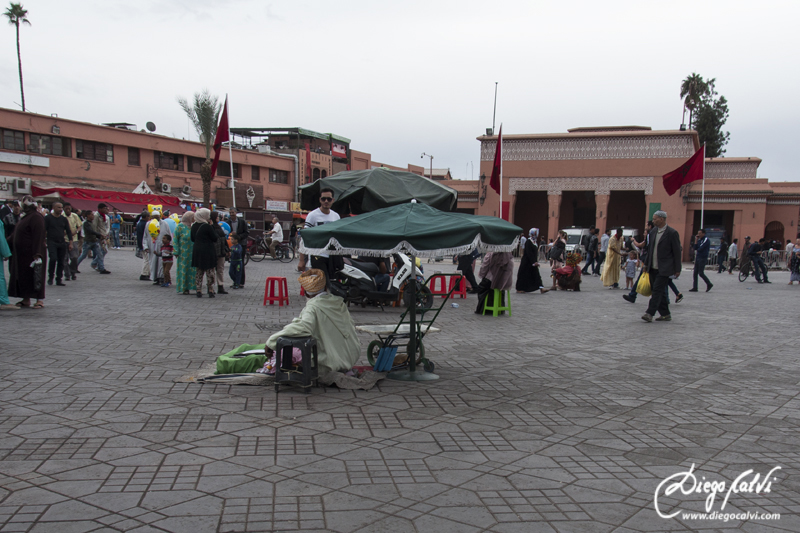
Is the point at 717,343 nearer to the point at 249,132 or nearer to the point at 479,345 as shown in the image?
the point at 479,345

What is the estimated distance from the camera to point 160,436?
398 centimetres

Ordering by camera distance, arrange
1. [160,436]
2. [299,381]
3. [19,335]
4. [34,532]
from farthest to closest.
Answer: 1. [19,335]
2. [299,381]
3. [160,436]
4. [34,532]

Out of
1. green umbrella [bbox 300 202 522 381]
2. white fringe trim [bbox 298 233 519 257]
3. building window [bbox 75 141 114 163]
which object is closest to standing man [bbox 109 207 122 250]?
building window [bbox 75 141 114 163]

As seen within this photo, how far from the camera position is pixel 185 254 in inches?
471

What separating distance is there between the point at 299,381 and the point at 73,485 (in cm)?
216

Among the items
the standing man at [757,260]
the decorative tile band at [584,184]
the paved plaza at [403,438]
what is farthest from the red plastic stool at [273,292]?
the decorative tile band at [584,184]

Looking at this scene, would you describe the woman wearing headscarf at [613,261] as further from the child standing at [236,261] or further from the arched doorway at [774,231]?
the arched doorway at [774,231]

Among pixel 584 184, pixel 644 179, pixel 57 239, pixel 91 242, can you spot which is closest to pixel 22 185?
pixel 91 242

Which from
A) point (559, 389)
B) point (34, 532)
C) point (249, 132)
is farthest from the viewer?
point (249, 132)

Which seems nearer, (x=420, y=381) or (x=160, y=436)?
(x=160, y=436)

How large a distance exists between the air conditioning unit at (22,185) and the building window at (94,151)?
4.00m

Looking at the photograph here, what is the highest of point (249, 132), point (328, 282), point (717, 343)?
point (249, 132)

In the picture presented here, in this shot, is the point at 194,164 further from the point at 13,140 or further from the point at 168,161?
the point at 13,140

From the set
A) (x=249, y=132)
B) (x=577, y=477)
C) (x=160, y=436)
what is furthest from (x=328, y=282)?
(x=249, y=132)
